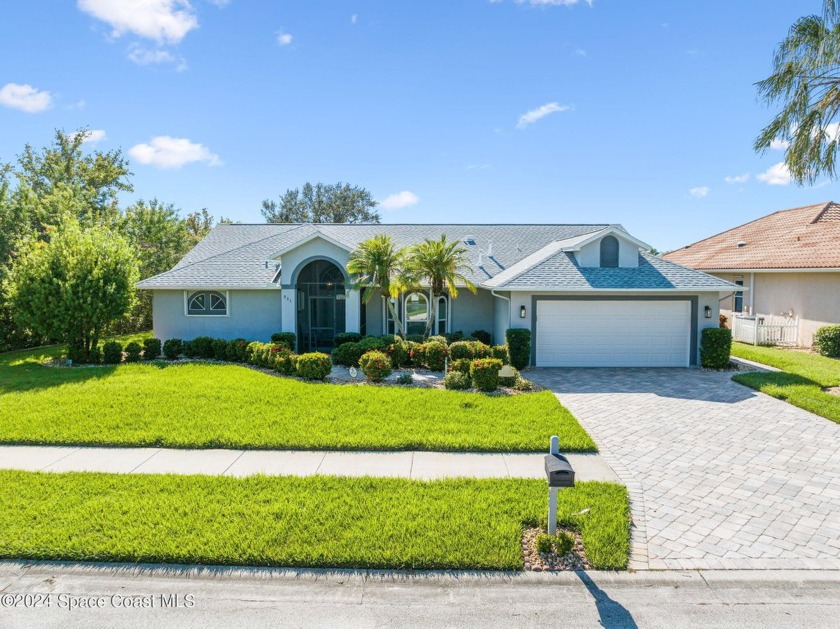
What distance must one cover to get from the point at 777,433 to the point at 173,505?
10907 mm

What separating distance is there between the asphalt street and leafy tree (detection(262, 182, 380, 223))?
179 ft

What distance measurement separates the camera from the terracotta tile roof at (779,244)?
2000cm

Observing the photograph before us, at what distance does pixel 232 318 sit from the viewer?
18.8 metres

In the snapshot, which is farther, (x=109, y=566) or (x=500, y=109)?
(x=500, y=109)

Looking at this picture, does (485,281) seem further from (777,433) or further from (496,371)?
(777,433)

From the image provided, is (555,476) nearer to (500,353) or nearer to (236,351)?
(500,353)

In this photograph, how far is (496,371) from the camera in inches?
489

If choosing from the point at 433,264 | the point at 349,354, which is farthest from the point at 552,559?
the point at 433,264

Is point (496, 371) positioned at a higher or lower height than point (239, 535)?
higher

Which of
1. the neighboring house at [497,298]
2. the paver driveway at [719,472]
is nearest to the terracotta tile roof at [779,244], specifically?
the neighboring house at [497,298]

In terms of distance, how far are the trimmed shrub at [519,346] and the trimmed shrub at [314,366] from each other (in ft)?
19.4

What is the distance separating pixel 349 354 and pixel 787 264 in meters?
18.9

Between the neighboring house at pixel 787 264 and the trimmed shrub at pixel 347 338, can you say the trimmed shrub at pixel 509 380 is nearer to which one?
the trimmed shrub at pixel 347 338

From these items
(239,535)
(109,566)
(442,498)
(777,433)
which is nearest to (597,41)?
(777,433)
